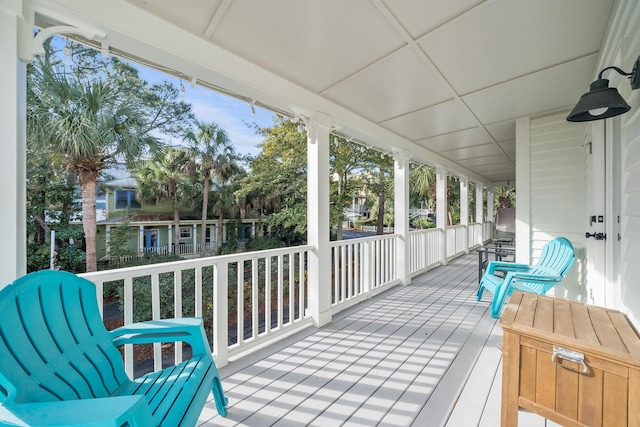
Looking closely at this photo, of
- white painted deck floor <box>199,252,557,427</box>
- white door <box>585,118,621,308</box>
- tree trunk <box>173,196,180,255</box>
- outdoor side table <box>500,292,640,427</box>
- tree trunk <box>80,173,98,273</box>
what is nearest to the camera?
outdoor side table <box>500,292,640,427</box>

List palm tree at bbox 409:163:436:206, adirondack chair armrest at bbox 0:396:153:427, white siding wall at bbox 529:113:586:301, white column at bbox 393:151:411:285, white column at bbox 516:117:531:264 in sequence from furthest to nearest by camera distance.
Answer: palm tree at bbox 409:163:436:206
white column at bbox 393:151:411:285
white column at bbox 516:117:531:264
white siding wall at bbox 529:113:586:301
adirondack chair armrest at bbox 0:396:153:427

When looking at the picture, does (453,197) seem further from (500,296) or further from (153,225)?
(153,225)

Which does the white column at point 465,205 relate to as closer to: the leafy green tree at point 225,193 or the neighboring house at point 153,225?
the leafy green tree at point 225,193

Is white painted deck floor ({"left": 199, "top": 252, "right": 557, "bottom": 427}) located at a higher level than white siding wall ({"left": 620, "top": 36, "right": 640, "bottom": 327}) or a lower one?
lower

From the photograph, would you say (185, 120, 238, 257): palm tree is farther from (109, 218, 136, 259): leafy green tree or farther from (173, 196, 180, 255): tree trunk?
(109, 218, 136, 259): leafy green tree

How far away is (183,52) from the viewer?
1947mm

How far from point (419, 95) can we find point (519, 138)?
1829 millimetres

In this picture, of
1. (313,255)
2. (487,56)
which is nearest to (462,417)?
(313,255)

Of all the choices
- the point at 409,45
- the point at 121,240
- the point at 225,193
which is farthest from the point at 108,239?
the point at 409,45

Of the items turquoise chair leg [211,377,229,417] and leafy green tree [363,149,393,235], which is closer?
turquoise chair leg [211,377,229,417]

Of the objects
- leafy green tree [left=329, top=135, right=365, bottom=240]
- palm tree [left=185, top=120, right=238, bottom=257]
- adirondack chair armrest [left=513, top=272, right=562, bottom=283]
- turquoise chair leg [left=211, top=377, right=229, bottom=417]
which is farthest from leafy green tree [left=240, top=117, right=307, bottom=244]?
turquoise chair leg [left=211, top=377, right=229, bottom=417]

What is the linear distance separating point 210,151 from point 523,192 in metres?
12.5

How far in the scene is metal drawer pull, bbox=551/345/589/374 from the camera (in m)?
1.12

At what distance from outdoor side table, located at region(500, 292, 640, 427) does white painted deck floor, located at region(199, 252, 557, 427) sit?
0.55 metres
